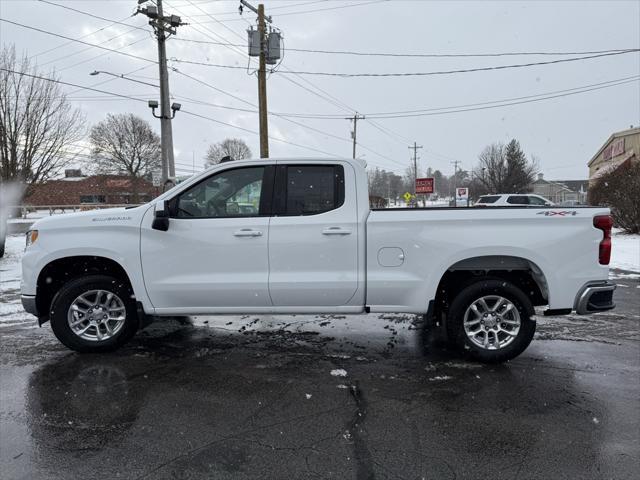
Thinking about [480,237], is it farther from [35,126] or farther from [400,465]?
[35,126]

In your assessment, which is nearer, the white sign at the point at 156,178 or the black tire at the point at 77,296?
the black tire at the point at 77,296

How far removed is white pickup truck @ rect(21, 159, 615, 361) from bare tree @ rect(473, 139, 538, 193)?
5267 cm

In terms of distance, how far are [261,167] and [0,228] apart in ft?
35.1

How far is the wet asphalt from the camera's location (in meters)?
2.77

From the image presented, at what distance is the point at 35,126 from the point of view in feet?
43.2

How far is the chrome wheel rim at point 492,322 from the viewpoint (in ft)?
14.3

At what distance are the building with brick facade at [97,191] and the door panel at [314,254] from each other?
49929mm

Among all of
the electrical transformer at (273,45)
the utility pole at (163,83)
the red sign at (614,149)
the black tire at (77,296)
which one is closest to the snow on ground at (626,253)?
the black tire at (77,296)

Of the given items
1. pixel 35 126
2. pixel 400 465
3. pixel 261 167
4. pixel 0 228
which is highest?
pixel 35 126

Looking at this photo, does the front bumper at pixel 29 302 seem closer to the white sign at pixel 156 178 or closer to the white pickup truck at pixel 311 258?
the white pickup truck at pixel 311 258

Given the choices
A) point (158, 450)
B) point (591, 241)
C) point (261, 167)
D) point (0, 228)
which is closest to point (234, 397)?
point (158, 450)

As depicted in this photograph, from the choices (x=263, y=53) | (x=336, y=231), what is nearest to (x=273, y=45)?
(x=263, y=53)

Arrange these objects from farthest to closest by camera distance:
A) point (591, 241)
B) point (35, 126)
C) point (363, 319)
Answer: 1. point (35, 126)
2. point (363, 319)
3. point (591, 241)

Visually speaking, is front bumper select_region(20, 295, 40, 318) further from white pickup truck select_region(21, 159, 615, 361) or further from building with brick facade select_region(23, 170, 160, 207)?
building with brick facade select_region(23, 170, 160, 207)
